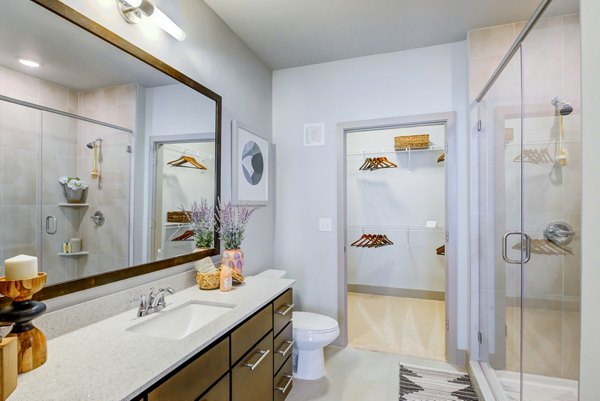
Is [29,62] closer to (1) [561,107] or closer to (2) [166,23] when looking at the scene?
(2) [166,23]

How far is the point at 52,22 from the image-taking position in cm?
111

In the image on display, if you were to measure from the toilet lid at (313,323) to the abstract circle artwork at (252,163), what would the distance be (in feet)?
3.86

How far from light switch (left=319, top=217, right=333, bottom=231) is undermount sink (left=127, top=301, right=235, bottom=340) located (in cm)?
149

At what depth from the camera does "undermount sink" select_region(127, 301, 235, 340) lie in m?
1.31

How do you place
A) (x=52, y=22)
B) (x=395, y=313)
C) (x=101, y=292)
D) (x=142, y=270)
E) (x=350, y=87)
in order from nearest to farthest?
(x=52, y=22), (x=101, y=292), (x=142, y=270), (x=350, y=87), (x=395, y=313)

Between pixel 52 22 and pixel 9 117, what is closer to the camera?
pixel 9 117

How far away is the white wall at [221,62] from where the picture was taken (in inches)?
57.7

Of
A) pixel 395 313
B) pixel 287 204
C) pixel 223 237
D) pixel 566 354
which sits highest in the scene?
pixel 287 204

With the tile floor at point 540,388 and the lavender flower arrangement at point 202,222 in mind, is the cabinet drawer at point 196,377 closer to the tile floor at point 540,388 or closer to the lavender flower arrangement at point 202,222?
the lavender flower arrangement at point 202,222

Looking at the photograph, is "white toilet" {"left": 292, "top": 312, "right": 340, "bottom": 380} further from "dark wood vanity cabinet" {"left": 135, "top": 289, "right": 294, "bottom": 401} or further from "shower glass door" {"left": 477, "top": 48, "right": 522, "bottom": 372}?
"shower glass door" {"left": 477, "top": 48, "right": 522, "bottom": 372}

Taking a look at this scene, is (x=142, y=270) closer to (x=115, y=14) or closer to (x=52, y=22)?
(x=52, y=22)

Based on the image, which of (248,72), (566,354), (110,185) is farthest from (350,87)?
(566,354)

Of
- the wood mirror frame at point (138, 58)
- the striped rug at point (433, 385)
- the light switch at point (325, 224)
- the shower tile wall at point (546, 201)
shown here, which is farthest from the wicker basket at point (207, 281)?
the shower tile wall at point (546, 201)

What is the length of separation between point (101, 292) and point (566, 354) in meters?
2.23
